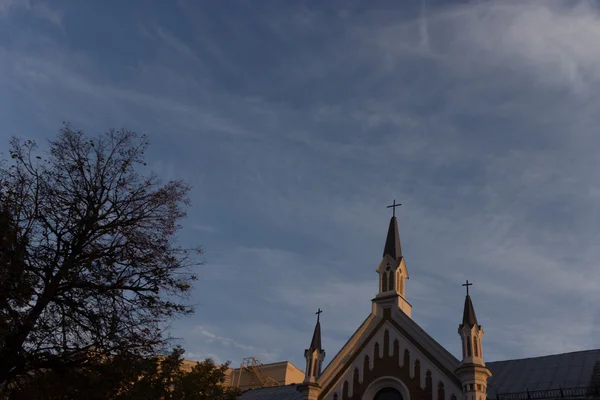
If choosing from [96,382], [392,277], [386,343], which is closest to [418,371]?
[386,343]

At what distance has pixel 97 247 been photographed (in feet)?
59.7

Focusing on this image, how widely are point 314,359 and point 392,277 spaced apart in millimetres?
5889

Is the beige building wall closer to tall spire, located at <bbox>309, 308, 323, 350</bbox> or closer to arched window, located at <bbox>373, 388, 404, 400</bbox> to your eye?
tall spire, located at <bbox>309, 308, 323, 350</bbox>

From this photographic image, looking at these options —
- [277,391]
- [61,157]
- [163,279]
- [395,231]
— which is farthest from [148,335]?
[277,391]

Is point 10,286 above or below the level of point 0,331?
above

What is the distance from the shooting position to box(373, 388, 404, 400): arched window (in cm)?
2617

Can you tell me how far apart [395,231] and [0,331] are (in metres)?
22.7

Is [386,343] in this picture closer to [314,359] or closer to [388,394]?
[388,394]

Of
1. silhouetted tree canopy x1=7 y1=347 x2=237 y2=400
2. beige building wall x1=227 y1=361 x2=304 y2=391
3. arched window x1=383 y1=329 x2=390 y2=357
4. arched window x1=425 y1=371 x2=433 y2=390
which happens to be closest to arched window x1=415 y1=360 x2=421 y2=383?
arched window x1=425 y1=371 x2=433 y2=390

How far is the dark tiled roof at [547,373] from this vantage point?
86.2ft

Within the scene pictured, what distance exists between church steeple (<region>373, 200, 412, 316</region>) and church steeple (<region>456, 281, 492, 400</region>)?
3.78m

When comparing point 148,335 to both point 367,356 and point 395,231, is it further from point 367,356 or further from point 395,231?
point 395,231

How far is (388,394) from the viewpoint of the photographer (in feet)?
86.9

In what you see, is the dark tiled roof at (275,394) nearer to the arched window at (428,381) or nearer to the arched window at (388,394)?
the arched window at (388,394)
